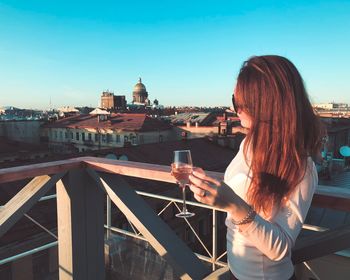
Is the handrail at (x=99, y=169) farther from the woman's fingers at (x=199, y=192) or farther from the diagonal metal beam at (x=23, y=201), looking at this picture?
the woman's fingers at (x=199, y=192)

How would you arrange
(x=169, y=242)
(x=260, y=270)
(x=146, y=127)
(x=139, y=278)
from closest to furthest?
(x=260, y=270) → (x=169, y=242) → (x=139, y=278) → (x=146, y=127)

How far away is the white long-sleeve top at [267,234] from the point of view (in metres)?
1.12

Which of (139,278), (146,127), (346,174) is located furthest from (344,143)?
(139,278)

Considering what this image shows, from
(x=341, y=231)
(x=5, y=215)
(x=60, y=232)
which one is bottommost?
(x=60, y=232)

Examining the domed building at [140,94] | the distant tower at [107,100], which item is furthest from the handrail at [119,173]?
the domed building at [140,94]

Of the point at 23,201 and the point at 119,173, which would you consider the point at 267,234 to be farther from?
the point at 23,201

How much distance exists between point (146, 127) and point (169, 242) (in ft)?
116

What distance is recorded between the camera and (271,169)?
1226mm

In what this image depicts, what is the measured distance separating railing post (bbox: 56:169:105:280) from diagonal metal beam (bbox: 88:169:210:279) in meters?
0.30

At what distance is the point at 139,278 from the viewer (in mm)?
3164

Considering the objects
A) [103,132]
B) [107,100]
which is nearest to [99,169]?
[103,132]

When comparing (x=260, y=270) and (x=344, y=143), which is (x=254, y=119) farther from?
(x=344, y=143)

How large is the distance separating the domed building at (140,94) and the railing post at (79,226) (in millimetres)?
89975

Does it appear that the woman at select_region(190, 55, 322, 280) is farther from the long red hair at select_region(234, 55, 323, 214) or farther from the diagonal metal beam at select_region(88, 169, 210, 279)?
the diagonal metal beam at select_region(88, 169, 210, 279)
